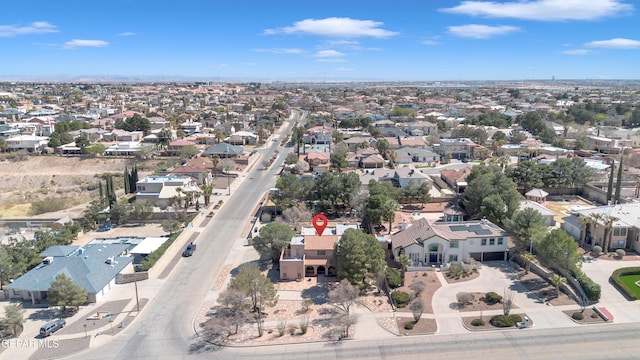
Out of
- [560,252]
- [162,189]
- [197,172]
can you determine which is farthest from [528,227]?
[197,172]

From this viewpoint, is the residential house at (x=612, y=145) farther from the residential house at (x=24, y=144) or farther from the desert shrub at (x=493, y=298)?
the residential house at (x=24, y=144)

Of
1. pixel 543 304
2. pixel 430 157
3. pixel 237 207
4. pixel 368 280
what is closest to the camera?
pixel 543 304

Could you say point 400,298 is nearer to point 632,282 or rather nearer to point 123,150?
point 632,282

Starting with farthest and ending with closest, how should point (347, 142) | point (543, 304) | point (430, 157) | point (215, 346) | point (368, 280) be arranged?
point (347, 142) < point (430, 157) < point (368, 280) < point (543, 304) < point (215, 346)

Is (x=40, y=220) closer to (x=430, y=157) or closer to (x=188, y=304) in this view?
(x=188, y=304)

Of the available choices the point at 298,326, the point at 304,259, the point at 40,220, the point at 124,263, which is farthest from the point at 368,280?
the point at 40,220

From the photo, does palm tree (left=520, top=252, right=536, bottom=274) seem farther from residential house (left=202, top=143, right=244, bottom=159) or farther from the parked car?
residential house (left=202, top=143, right=244, bottom=159)

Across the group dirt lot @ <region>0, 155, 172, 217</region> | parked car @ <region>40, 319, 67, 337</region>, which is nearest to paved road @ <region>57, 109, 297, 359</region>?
parked car @ <region>40, 319, 67, 337</region>
